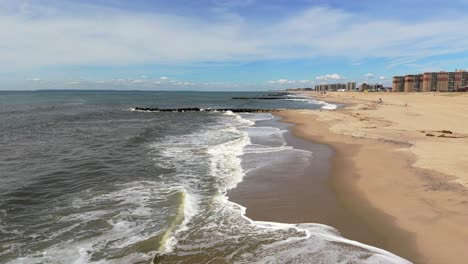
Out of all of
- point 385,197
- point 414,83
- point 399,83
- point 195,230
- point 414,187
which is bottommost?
A: point 195,230

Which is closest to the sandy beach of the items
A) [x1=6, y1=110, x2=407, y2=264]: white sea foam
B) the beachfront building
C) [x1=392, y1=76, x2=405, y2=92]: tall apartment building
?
[x1=6, y1=110, x2=407, y2=264]: white sea foam

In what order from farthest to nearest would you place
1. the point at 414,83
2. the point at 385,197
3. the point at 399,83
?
the point at 399,83 < the point at 414,83 < the point at 385,197

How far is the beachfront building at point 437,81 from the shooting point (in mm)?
141587

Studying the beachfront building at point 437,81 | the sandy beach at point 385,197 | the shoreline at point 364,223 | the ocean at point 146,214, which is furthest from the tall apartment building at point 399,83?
the shoreline at point 364,223

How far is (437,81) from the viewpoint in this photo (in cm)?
Result: 14912

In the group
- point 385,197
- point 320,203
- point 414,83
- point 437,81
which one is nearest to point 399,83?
point 414,83

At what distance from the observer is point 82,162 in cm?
1720

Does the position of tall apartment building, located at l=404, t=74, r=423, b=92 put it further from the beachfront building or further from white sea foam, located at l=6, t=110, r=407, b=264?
white sea foam, located at l=6, t=110, r=407, b=264

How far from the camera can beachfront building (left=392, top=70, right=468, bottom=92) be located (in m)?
142

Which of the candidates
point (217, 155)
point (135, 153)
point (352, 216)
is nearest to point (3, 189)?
point (135, 153)

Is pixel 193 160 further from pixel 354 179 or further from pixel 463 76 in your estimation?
pixel 463 76

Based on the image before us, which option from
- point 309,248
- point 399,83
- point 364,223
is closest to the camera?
point 309,248

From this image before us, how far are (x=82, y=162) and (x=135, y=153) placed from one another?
3.10m

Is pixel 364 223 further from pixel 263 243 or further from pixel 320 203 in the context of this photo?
pixel 263 243
